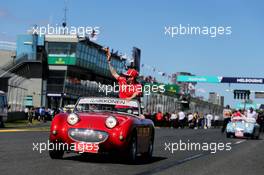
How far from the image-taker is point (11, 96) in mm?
43812

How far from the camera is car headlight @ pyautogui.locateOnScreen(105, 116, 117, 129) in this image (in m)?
10.2

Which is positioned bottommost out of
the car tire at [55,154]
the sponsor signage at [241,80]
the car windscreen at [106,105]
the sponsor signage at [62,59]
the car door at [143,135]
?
the car tire at [55,154]

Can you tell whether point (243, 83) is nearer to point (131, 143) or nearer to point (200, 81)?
point (200, 81)

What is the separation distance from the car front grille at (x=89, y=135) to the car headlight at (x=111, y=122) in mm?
157

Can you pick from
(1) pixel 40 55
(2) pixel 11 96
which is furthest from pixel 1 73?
(1) pixel 40 55

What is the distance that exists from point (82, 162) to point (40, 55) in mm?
61858

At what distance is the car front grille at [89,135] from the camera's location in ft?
33.0

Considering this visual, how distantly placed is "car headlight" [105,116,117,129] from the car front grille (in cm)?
16

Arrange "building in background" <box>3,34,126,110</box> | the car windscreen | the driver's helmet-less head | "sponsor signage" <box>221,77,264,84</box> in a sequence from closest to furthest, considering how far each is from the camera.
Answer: the car windscreen → the driver's helmet-less head → "building in background" <box>3,34,126,110</box> → "sponsor signage" <box>221,77,264,84</box>

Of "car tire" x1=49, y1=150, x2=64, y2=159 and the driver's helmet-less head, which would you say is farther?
the driver's helmet-less head

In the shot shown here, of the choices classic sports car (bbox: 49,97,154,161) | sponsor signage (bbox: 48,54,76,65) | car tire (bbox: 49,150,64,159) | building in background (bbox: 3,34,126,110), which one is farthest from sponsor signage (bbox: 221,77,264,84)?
car tire (bbox: 49,150,64,159)

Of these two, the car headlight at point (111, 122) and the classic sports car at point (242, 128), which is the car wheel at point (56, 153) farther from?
the classic sports car at point (242, 128)

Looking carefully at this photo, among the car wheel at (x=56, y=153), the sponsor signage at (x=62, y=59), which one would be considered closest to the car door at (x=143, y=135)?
the car wheel at (x=56, y=153)

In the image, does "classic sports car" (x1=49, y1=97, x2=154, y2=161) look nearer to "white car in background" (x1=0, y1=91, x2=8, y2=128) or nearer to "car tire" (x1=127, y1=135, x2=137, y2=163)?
"car tire" (x1=127, y1=135, x2=137, y2=163)
